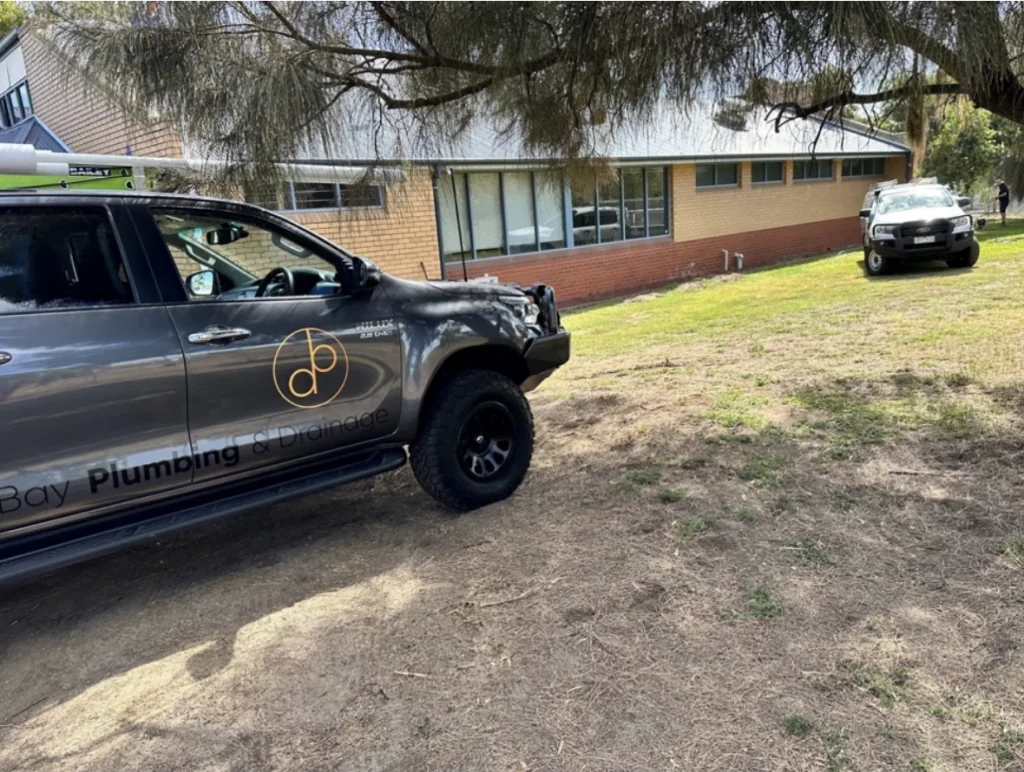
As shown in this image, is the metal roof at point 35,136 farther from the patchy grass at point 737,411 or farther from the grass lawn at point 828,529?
the patchy grass at point 737,411

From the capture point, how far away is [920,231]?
12812 mm

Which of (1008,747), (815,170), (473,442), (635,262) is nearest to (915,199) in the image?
(635,262)

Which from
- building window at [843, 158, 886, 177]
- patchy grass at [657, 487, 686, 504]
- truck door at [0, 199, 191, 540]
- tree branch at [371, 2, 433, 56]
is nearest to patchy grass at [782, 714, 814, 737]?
patchy grass at [657, 487, 686, 504]

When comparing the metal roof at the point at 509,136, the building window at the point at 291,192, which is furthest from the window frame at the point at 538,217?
the metal roof at the point at 509,136

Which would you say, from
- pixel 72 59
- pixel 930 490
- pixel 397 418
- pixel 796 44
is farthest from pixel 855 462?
pixel 72 59

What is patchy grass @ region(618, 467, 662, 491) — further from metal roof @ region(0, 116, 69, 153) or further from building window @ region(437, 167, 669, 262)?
metal roof @ region(0, 116, 69, 153)

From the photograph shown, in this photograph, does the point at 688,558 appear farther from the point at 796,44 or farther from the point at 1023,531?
the point at 796,44

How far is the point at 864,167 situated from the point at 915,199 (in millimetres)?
12167

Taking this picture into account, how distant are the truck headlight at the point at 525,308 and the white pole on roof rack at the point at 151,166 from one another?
6.08 feet

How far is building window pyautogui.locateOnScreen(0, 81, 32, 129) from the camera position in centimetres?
1251

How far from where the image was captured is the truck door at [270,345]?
11.2 ft

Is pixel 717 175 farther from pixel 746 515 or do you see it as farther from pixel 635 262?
pixel 746 515

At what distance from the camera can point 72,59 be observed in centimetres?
430

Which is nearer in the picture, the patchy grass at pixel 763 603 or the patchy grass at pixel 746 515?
the patchy grass at pixel 763 603
